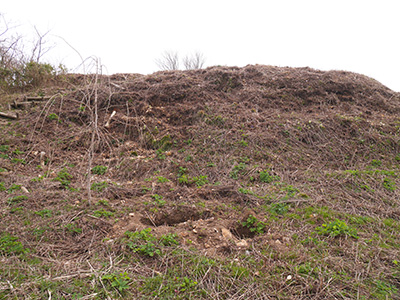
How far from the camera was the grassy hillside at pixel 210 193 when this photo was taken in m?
2.20

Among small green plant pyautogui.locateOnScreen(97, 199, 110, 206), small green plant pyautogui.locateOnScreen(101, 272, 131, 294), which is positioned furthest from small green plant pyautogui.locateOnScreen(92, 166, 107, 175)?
small green plant pyautogui.locateOnScreen(101, 272, 131, 294)

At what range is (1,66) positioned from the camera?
25.2ft

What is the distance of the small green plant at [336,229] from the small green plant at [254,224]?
662mm

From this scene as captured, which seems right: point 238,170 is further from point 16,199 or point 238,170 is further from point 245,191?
point 16,199

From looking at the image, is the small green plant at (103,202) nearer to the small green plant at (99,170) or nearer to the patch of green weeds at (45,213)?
the patch of green weeds at (45,213)

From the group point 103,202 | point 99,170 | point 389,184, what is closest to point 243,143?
point 389,184

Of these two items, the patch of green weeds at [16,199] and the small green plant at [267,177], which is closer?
the patch of green weeds at [16,199]

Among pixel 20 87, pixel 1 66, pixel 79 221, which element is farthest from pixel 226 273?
pixel 1 66

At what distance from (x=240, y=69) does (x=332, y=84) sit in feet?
9.75

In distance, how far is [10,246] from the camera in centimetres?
246

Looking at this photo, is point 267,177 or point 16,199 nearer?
point 16,199

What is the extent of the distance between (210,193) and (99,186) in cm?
182

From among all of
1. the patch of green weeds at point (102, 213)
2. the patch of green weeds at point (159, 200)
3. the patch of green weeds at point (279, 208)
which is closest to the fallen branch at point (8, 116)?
the patch of green weeds at point (102, 213)

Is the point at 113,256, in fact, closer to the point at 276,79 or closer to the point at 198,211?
the point at 198,211
